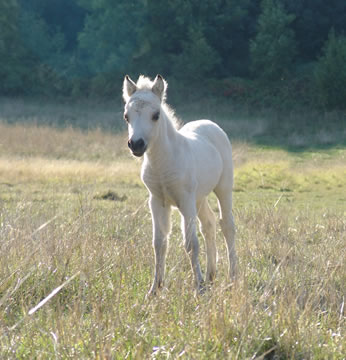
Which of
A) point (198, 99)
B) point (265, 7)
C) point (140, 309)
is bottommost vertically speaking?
point (198, 99)

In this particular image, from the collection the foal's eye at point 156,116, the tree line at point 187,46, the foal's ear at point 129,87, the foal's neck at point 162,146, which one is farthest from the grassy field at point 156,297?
the tree line at point 187,46

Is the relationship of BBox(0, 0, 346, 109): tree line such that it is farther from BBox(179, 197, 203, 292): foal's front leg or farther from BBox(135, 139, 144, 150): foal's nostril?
BBox(135, 139, 144, 150): foal's nostril

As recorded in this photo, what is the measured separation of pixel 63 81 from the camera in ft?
136

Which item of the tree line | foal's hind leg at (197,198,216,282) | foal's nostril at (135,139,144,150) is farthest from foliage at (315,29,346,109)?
foal's nostril at (135,139,144,150)

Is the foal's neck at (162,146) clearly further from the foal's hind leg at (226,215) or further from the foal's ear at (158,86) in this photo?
the foal's hind leg at (226,215)

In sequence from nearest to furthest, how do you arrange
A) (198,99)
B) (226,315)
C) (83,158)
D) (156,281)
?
(226,315), (156,281), (83,158), (198,99)

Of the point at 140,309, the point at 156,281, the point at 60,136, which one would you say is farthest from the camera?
the point at 60,136

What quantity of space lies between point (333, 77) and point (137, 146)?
2764cm

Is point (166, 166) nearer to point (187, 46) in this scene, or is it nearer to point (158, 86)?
point (158, 86)

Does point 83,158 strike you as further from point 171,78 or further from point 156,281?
point 171,78

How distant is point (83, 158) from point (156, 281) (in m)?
12.9

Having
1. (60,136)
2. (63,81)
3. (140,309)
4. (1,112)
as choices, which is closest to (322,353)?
(140,309)

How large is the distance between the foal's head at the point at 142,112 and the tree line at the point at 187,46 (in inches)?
1160

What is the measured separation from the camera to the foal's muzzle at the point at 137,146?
466 cm
